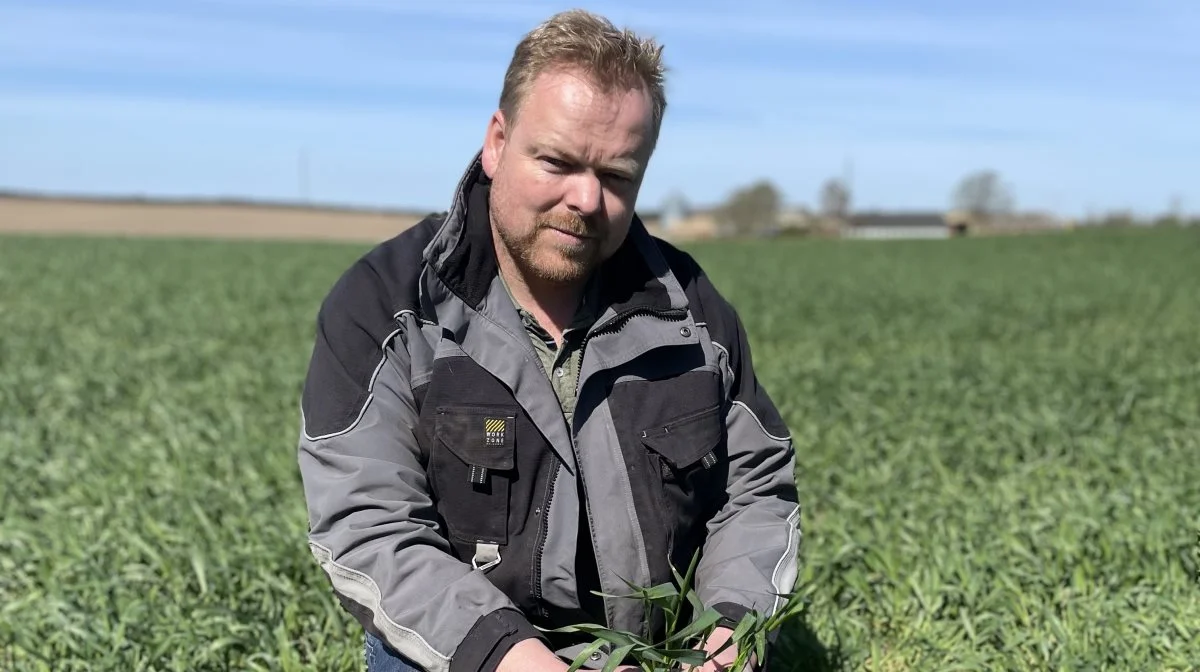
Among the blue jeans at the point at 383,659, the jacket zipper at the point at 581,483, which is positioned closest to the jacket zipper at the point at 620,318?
the jacket zipper at the point at 581,483

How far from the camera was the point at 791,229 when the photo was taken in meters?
73.9

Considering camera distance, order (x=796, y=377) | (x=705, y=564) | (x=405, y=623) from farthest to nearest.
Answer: (x=796, y=377), (x=705, y=564), (x=405, y=623)

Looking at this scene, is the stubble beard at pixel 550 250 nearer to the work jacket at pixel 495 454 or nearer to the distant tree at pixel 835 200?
the work jacket at pixel 495 454

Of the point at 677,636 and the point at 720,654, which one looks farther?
the point at 720,654

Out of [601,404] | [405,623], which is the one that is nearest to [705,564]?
[601,404]

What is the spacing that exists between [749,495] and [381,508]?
95cm

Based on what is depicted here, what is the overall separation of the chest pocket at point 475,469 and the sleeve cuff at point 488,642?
275 mm

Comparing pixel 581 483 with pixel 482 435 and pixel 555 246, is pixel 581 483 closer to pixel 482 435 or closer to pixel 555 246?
pixel 482 435

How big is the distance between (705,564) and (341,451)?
954 mm

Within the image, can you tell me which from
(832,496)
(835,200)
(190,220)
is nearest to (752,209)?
(835,200)

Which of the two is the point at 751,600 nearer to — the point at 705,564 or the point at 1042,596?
the point at 705,564

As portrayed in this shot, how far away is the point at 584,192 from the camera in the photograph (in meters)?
2.58

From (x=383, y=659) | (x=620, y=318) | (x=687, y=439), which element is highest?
(x=620, y=318)

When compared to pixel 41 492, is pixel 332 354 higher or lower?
higher
